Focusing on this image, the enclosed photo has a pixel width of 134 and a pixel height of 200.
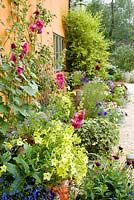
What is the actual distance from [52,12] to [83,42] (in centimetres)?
220

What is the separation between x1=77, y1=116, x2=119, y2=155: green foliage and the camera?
469cm

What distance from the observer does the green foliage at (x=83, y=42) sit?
10453 millimetres

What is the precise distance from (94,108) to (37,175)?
4.04m

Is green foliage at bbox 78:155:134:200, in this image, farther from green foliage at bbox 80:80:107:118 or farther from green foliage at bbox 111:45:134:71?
green foliage at bbox 111:45:134:71

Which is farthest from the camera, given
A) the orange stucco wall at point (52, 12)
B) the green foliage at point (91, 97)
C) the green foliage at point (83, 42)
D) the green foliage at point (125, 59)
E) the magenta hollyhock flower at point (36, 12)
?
the green foliage at point (125, 59)

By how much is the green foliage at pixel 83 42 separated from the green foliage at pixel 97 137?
5719mm

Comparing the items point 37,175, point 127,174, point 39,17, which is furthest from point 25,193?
point 39,17

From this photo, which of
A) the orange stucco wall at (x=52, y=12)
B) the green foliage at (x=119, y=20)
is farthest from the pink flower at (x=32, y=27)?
the green foliage at (x=119, y=20)

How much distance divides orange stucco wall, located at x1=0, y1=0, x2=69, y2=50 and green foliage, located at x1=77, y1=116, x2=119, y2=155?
5.34 ft

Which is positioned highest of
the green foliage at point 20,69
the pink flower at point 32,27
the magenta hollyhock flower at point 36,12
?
the magenta hollyhock flower at point 36,12

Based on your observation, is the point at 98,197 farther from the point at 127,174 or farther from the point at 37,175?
the point at 37,175

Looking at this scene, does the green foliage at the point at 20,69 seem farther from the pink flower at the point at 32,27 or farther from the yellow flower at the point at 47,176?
the yellow flower at the point at 47,176

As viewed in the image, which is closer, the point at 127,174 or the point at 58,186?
the point at 58,186

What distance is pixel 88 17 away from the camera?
1045cm
